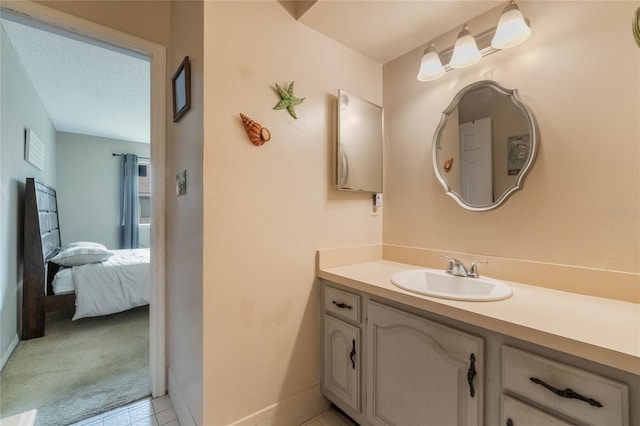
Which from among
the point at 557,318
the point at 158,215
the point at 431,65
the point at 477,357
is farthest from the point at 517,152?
Result: the point at 158,215

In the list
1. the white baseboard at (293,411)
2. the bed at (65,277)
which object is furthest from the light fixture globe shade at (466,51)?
the bed at (65,277)

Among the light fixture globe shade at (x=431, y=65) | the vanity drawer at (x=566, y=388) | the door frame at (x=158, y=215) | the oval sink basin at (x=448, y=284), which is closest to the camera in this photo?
the vanity drawer at (x=566, y=388)

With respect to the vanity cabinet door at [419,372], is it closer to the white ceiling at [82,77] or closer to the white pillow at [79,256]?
the white ceiling at [82,77]

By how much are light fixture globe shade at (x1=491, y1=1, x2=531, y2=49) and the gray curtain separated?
5525 millimetres

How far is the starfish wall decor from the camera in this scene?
1.36 meters

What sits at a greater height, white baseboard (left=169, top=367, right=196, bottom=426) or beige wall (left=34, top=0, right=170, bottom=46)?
beige wall (left=34, top=0, right=170, bottom=46)

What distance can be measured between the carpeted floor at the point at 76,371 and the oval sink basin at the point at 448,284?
5.66 feet

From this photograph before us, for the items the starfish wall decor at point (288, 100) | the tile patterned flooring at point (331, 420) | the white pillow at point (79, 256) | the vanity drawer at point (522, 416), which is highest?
the starfish wall decor at point (288, 100)

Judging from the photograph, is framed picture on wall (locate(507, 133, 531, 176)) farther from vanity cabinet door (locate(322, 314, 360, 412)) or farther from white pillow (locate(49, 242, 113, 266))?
white pillow (locate(49, 242, 113, 266))

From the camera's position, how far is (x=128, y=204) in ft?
15.8

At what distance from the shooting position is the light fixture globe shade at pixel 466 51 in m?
1.30

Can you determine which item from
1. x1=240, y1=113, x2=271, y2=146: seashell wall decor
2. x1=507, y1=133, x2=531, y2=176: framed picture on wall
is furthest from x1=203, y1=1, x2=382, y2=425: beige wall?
x1=507, y1=133, x2=531, y2=176: framed picture on wall

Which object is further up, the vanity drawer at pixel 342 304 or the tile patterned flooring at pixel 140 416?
the vanity drawer at pixel 342 304

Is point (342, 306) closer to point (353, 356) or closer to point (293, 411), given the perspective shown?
point (353, 356)
